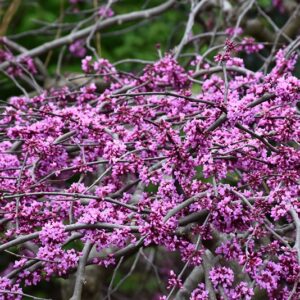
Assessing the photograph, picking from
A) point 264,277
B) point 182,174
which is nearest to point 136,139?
point 182,174

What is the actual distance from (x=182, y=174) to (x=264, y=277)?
64 cm

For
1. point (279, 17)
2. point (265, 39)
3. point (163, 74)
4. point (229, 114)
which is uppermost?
point (229, 114)

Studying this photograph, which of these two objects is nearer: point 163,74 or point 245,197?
point 245,197

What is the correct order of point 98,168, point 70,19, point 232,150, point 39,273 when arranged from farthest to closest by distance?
point 70,19
point 98,168
point 39,273
point 232,150

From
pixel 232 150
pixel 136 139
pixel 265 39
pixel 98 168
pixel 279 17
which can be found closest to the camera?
pixel 232 150

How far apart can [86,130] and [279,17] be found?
769 cm

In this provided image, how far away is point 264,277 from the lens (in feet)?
10.5

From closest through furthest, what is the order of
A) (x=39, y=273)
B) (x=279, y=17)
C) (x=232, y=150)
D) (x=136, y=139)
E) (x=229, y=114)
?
(x=229, y=114) → (x=232, y=150) → (x=39, y=273) → (x=136, y=139) → (x=279, y=17)

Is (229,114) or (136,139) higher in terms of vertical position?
(229,114)

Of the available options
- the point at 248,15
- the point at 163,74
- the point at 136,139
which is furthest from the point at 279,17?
the point at 136,139

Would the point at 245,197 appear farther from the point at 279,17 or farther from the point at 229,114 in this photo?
the point at 279,17

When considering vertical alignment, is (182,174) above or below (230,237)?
above

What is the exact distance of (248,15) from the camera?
7500 mm

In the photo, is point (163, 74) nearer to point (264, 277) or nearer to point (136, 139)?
point (136, 139)
